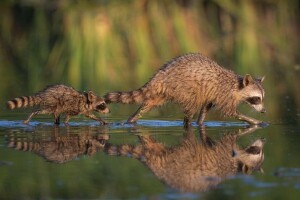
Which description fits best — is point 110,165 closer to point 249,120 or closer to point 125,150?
point 125,150

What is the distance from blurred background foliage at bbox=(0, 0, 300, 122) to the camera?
19.7 m

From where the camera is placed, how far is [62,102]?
14070mm

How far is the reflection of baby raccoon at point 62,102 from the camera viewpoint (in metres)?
13.8

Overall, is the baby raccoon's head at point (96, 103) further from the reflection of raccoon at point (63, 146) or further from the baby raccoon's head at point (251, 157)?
the baby raccoon's head at point (251, 157)

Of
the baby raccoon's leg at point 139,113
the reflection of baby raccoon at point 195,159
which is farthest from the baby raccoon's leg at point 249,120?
the reflection of baby raccoon at point 195,159

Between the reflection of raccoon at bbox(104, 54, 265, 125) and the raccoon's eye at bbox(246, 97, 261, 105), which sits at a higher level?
the reflection of raccoon at bbox(104, 54, 265, 125)

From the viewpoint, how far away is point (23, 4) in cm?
3183

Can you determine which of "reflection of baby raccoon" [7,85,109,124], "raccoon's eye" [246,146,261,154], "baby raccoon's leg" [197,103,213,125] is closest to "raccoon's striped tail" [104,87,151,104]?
"reflection of baby raccoon" [7,85,109,124]

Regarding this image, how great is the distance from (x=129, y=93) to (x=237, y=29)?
13967 millimetres

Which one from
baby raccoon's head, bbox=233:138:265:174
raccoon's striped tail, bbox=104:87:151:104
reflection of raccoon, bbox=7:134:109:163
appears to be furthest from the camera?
raccoon's striped tail, bbox=104:87:151:104

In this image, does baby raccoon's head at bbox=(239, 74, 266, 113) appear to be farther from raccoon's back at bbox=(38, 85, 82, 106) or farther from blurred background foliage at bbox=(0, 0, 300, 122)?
raccoon's back at bbox=(38, 85, 82, 106)

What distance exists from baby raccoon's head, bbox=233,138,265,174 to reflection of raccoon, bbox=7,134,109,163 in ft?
5.90

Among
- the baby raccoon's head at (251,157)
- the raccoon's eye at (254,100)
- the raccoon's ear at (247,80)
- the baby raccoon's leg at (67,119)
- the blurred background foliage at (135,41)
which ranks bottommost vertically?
the baby raccoon's head at (251,157)

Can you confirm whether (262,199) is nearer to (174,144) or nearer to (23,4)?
(174,144)
